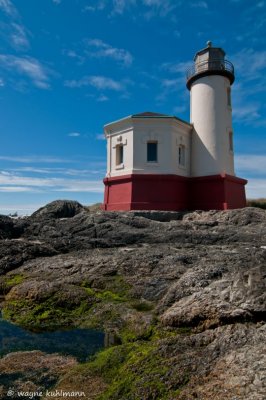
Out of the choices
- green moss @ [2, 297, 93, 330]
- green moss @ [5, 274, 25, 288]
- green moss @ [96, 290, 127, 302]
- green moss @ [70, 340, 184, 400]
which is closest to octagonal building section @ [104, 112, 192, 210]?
green moss @ [5, 274, 25, 288]

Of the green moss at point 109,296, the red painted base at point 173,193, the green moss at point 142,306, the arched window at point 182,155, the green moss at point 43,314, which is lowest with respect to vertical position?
the green moss at point 43,314

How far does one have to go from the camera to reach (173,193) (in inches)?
725

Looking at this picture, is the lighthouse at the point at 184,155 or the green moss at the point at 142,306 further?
the lighthouse at the point at 184,155

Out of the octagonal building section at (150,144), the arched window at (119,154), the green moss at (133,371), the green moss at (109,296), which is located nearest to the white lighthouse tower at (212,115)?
the octagonal building section at (150,144)

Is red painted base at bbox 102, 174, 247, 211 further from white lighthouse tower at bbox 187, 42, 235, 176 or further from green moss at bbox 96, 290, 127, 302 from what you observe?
green moss at bbox 96, 290, 127, 302

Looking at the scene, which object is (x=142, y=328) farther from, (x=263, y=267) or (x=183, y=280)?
(x=263, y=267)

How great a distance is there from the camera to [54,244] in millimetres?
11344

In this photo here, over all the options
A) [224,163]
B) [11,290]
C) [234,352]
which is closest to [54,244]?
[11,290]

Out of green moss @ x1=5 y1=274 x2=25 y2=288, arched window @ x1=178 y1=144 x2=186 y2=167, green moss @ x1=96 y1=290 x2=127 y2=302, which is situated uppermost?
arched window @ x1=178 y1=144 x2=186 y2=167

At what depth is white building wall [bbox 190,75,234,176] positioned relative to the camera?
1925cm

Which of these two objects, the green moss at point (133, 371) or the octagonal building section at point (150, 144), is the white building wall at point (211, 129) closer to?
the octagonal building section at point (150, 144)

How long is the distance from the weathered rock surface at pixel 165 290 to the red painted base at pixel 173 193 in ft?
13.7

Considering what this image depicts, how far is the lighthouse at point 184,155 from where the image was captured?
1827cm

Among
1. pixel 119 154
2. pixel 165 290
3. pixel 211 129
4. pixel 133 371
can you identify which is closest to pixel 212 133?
pixel 211 129
